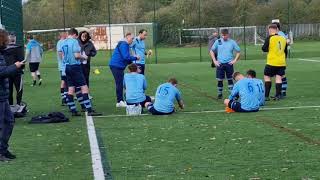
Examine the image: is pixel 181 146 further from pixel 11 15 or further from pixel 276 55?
pixel 11 15

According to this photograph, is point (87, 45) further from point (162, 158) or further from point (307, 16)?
point (307, 16)

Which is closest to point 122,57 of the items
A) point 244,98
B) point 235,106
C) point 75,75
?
point 75,75

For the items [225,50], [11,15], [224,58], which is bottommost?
[224,58]

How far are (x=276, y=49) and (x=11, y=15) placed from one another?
13902 mm

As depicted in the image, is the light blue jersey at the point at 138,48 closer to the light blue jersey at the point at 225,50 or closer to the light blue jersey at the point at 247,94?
the light blue jersey at the point at 225,50

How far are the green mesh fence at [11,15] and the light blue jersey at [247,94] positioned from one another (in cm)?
1095

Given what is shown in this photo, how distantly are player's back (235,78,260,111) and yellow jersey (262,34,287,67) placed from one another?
2.96 meters

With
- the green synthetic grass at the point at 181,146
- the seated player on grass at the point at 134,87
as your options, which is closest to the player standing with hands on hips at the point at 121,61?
the green synthetic grass at the point at 181,146

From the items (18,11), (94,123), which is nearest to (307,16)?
(18,11)

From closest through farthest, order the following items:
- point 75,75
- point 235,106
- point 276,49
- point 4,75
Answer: point 4,75 → point 235,106 → point 75,75 → point 276,49

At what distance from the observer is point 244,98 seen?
13.4 meters

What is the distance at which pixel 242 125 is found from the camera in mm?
11602

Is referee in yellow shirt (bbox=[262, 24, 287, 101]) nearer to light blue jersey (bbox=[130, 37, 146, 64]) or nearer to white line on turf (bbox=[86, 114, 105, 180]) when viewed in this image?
light blue jersey (bbox=[130, 37, 146, 64])

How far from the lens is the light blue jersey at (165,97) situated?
13383 mm
